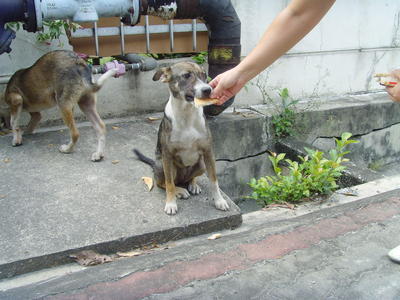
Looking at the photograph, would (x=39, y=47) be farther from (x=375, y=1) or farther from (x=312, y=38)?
(x=375, y=1)

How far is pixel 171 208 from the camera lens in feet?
10.6

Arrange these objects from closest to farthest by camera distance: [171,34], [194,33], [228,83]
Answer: [228,83] → [171,34] → [194,33]

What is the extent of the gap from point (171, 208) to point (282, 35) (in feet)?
5.38

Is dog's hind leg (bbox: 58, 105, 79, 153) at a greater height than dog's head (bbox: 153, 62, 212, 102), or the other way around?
dog's head (bbox: 153, 62, 212, 102)

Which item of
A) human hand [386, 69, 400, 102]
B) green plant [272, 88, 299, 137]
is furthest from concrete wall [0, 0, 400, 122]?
human hand [386, 69, 400, 102]

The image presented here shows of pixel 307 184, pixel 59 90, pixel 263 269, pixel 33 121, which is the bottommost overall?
pixel 263 269

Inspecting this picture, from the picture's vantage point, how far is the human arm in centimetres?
205

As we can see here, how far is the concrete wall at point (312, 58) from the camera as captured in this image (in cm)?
516

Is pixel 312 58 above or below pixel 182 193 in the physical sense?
above

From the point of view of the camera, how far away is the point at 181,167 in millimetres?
3559

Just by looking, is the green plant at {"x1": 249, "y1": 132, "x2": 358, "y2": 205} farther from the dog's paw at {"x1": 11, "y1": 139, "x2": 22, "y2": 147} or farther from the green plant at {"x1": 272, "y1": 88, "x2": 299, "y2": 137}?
the dog's paw at {"x1": 11, "y1": 139, "x2": 22, "y2": 147}

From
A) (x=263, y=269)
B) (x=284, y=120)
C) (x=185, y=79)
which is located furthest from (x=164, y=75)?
(x=284, y=120)

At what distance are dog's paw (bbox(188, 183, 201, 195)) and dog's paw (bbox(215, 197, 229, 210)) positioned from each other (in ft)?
1.06

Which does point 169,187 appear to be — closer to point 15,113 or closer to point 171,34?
point 15,113
